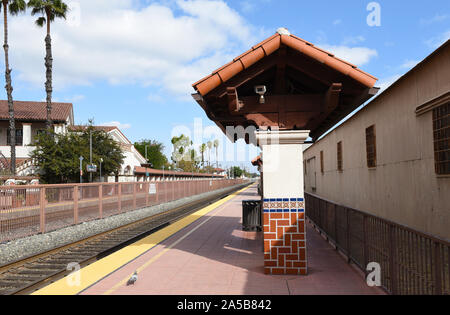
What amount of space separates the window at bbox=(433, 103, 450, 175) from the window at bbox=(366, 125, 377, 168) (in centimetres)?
398

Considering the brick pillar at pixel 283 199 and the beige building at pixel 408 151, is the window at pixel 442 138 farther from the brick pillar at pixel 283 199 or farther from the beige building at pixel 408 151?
the brick pillar at pixel 283 199

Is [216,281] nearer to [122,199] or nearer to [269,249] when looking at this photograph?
[269,249]

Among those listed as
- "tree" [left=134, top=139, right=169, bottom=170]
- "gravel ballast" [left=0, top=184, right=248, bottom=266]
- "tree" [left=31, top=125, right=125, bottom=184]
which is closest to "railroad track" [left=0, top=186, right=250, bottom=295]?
"gravel ballast" [left=0, top=184, right=248, bottom=266]

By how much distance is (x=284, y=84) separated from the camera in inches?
Result: 302

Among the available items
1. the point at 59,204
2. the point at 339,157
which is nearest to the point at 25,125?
the point at 59,204

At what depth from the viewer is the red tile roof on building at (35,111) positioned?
40.8 meters

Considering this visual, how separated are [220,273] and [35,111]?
1706 inches

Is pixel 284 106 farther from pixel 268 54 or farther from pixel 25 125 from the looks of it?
pixel 25 125

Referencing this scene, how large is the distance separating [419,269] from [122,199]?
1648cm

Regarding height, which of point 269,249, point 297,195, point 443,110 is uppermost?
point 443,110

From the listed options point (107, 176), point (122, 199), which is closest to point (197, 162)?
point (107, 176)

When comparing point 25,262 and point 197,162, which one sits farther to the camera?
point 197,162

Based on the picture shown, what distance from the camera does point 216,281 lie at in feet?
20.5

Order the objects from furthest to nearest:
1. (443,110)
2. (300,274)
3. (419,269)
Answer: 1. (443,110)
2. (300,274)
3. (419,269)
